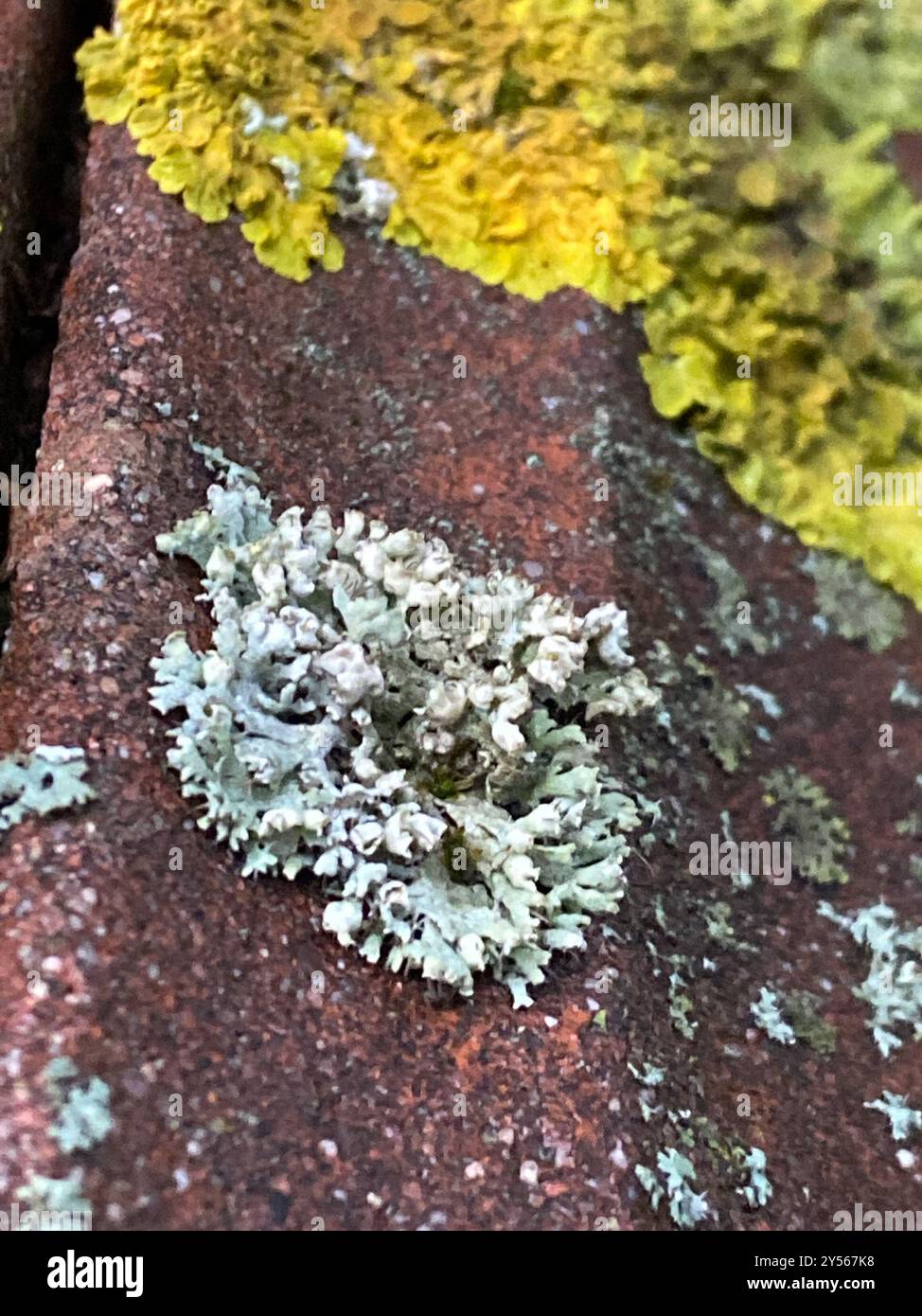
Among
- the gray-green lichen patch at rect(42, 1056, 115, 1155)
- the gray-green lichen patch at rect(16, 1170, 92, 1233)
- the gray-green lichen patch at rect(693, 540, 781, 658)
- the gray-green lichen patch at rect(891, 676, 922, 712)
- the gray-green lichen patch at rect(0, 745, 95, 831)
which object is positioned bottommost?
the gray-green lichen patch at rect(16, 1170, 92, 1233)

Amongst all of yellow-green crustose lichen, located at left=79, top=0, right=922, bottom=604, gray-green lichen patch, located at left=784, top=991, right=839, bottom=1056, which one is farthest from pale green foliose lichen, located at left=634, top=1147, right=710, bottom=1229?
yellow-green crustose lichen, located at left=79, top=0, right=922, bottom=604

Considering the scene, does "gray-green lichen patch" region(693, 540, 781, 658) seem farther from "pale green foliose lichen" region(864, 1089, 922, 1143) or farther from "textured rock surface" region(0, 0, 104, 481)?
"textured rock surface" region(0, 0, 104, 481)

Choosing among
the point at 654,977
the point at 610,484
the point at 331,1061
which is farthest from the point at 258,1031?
the point at 610,484

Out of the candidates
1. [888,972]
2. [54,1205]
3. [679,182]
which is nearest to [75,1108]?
[54,1205]

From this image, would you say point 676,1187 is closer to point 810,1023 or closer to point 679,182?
point 810,1023

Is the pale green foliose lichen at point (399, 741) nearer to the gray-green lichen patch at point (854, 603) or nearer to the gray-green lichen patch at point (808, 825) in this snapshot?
the gray-green lichen patch at point (808, 825)

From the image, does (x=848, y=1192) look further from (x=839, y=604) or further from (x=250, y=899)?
(x=839, y=604)
